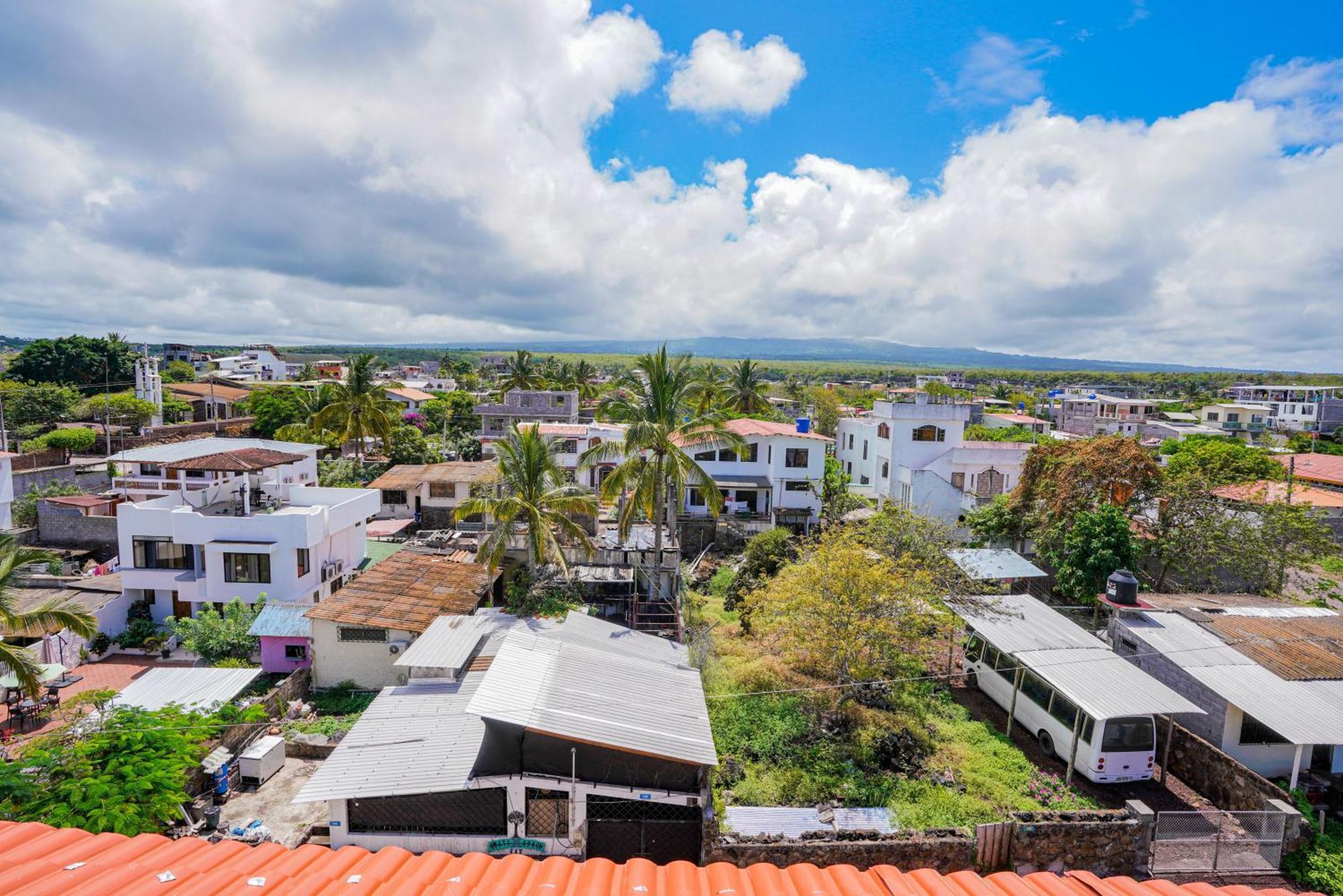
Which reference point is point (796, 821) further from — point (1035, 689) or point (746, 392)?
point (746, 392)

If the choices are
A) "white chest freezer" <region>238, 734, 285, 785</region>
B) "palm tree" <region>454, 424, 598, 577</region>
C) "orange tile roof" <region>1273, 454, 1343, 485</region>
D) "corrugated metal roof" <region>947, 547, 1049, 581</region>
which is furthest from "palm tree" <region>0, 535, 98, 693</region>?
"orange tile roof" <region>1273, 454, 1343, 485</region>

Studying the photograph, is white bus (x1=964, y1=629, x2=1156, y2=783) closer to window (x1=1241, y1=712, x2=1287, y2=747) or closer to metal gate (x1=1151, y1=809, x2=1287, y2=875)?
metal gate (x1=1151, y1=809, x2=1287, y2=875)

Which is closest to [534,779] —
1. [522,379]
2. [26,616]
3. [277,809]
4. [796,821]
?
[796,821]

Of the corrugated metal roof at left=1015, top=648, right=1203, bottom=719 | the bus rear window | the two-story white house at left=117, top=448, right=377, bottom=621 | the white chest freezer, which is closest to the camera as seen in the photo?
the white chest freezer

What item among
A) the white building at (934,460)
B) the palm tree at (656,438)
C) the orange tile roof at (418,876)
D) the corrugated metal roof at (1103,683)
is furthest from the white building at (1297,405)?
the orange tile roof at (418,876)

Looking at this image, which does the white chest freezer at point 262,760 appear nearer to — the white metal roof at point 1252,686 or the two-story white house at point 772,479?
the white metal roof at point 1252,686

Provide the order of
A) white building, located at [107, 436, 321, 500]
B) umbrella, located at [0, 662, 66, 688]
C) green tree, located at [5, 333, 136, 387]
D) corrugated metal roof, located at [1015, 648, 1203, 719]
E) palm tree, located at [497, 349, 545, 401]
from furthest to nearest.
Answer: green tree, located at [5, 333, 136, 387] < palm tree, located at [497, 349, 545, 401] < white building, located at [107, 436, 321, 500] < umbrella, located at [0, 662, 66, 688] < corrugated metal roof, located at [1015, 648, 1203, 719]
